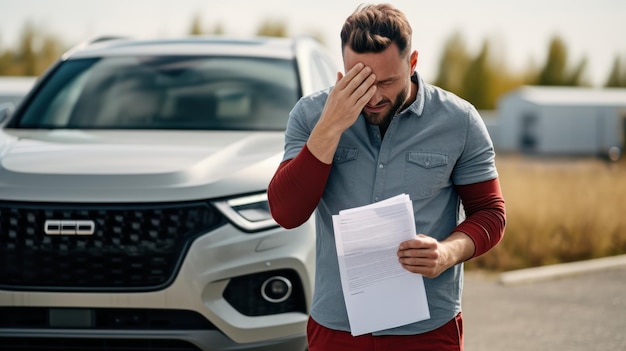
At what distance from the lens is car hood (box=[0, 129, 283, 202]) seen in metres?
3.88

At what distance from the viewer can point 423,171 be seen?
251cm

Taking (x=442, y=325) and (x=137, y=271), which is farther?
(x=137, y=271)

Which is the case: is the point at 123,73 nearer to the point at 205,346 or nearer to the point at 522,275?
the point at 205,346

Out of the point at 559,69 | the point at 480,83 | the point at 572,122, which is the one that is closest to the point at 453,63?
the point at 480,83

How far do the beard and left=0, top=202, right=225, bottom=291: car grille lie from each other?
4.98 feet

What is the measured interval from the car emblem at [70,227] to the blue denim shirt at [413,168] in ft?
5.07

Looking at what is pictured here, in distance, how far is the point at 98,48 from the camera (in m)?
5.95

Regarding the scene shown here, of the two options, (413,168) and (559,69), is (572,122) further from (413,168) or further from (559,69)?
(413,168)

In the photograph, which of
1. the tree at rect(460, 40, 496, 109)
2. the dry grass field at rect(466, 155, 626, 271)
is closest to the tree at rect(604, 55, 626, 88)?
the tree at rect(460, 40, 496, 109)

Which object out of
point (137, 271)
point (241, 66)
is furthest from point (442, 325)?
point (241, 66)

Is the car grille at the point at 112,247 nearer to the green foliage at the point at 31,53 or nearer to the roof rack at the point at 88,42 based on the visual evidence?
the roof rack at the point at 88,42

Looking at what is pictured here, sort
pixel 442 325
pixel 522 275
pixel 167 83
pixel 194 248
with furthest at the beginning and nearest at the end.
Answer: pixel 522 275 → pixel 167 83 → pixel 194 248 → pixel 442 325

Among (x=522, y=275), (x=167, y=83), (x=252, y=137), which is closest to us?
(x=252, y=137)

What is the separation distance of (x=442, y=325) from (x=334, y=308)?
12.0 inches
